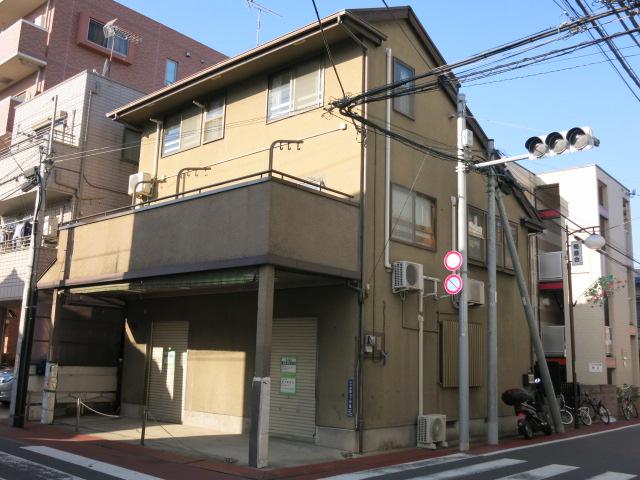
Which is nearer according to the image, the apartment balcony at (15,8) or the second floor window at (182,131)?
the second floor window at (182,131)

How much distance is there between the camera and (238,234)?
36.8ft

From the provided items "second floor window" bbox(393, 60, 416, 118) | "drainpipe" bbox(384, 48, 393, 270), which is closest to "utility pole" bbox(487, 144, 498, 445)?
"second floor window" bbox(393, 60, 416, 118)

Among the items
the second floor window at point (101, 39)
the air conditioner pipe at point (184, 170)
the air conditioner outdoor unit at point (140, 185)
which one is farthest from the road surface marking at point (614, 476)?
the second floor window at point (101, 39)

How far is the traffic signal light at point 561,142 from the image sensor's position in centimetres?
1168

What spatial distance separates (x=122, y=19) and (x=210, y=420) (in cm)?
2281

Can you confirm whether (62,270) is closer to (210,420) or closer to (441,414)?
(210,420)

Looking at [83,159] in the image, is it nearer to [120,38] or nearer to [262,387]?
[262,387]

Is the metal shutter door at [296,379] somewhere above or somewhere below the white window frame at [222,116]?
below

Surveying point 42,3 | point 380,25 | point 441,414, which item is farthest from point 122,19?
point 441,414

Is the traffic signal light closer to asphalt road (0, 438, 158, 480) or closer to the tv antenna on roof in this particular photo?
asphalt road (0, 438, 158, 480)

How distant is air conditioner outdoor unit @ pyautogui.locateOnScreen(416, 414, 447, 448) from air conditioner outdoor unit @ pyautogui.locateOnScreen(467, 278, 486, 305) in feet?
11.6

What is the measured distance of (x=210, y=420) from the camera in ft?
49.0

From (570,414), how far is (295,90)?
45.3ft

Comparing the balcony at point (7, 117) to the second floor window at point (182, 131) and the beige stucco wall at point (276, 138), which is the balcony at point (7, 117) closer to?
the second floor window at point (182, 131)
